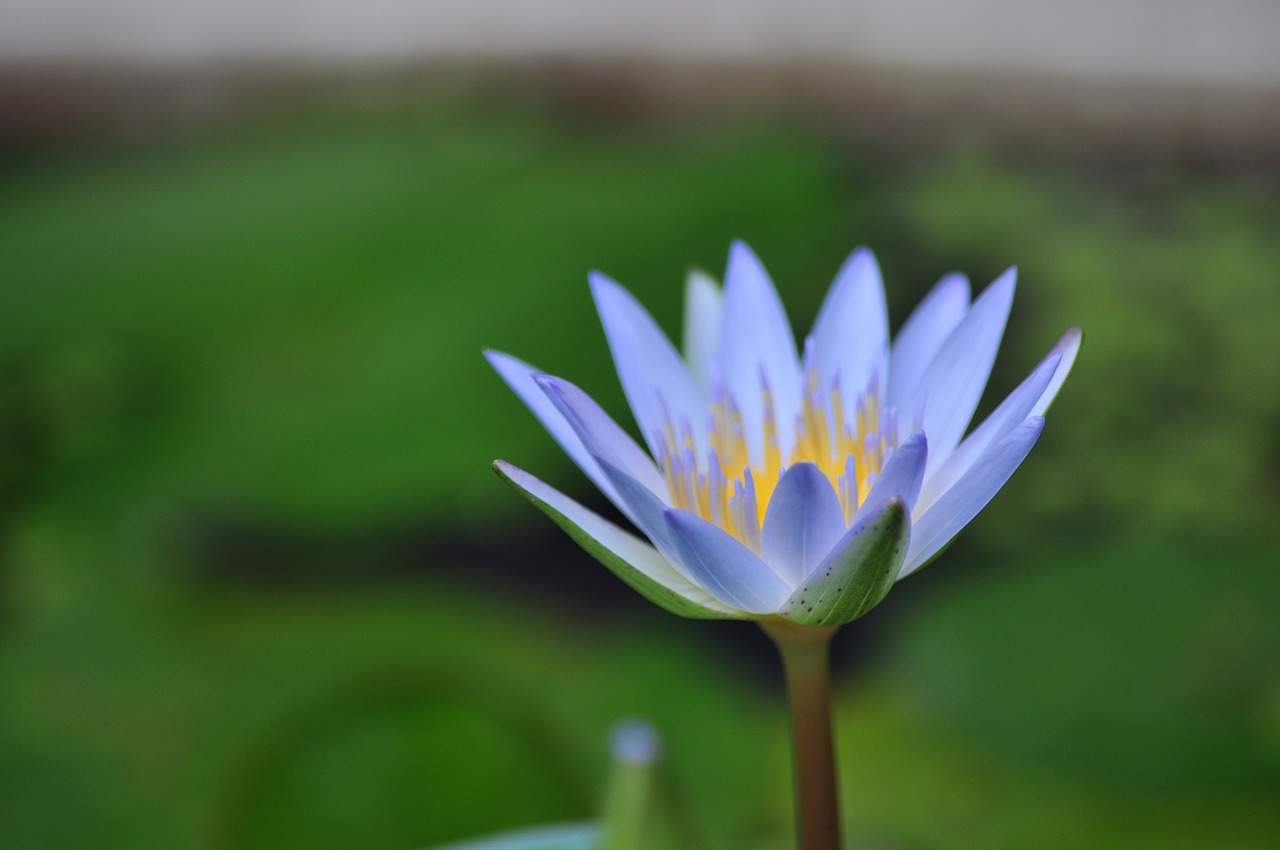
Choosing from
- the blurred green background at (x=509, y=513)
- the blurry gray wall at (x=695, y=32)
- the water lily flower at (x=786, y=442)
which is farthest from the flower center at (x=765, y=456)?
the blurry gray wall at (x=695, y=32)

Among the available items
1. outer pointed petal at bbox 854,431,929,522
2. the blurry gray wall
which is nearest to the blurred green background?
the blurry gray wall

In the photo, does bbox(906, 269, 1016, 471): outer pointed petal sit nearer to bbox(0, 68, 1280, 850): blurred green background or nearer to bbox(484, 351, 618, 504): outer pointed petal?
bbox(484, 351, 618, 504): outer pointed petal

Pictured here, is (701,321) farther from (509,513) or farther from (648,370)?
(509,513)

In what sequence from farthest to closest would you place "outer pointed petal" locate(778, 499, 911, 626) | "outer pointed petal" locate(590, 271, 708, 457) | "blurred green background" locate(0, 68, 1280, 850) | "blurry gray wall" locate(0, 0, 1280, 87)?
"blurry gray wall" locate(0, 0, 1280, 87) → "blurred green background" locate(0, 68, 1280, 850) → "outer pointed petal" locate(590, 271, 708, 457) → "outer pointed petal" locate(778, 499, 911, 626)

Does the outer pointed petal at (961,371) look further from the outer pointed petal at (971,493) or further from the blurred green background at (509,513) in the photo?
the blurred green background at (509,513)

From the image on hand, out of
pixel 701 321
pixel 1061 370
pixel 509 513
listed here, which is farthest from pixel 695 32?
pixel 1061 370
